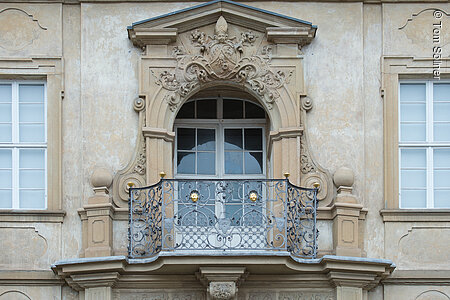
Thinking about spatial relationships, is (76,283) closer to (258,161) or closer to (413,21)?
(258,161)

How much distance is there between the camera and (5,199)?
22578 millimetres

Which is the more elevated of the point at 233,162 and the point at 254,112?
the point at 254,112

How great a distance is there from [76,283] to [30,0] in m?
3.95

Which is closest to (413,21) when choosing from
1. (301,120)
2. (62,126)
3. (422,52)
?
(422,52)

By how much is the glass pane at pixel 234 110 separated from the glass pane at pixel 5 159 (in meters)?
3.03

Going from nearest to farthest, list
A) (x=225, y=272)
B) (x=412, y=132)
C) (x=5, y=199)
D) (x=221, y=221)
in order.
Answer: (x=225, y=272)
(x=221, y=221)
(x=5, y=199)
(x=412, y=132)

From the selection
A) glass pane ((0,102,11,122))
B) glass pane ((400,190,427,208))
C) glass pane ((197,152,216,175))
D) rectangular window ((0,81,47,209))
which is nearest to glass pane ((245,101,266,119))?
glass pane ((197,152,216,175))

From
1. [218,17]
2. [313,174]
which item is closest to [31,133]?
[218,17]

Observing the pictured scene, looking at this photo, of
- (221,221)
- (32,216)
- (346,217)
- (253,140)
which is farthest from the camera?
(253,140)

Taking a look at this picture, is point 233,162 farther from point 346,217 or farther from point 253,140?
point 346,217

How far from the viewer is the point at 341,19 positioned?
22953 millimetres

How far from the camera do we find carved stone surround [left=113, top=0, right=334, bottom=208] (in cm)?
2250

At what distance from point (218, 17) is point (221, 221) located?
9.61 feet

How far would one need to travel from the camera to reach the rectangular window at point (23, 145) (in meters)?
22.6
